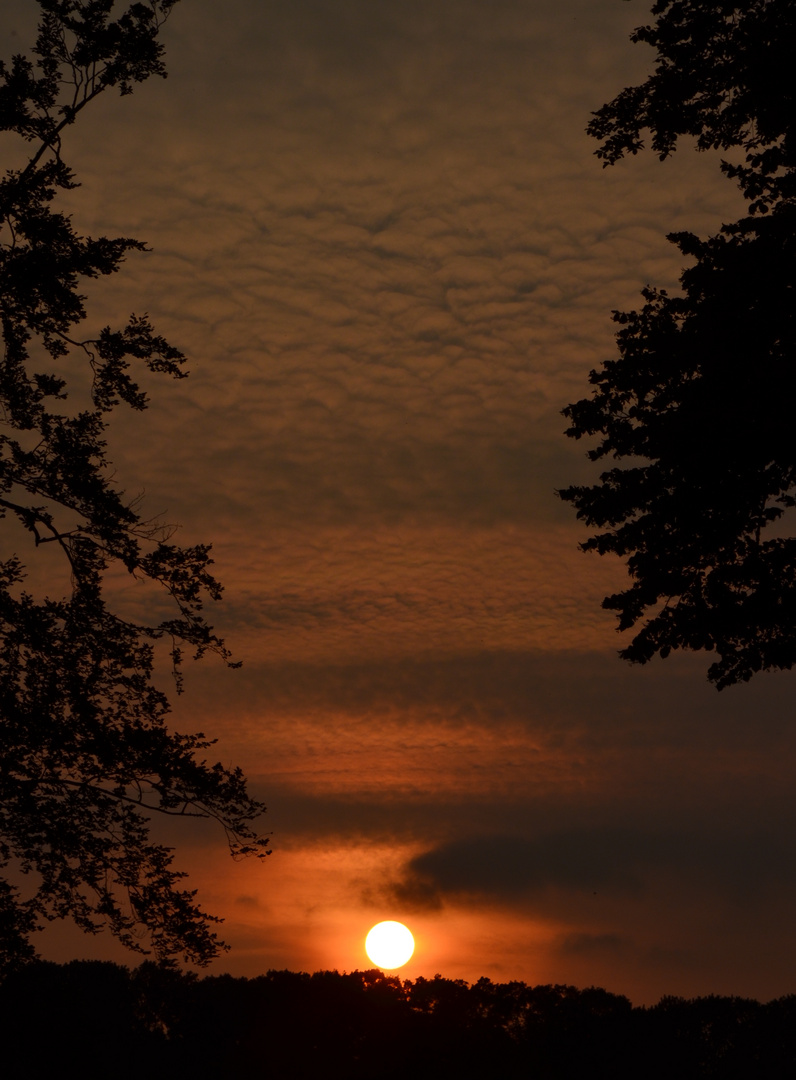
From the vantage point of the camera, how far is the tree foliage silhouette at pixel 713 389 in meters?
17.5

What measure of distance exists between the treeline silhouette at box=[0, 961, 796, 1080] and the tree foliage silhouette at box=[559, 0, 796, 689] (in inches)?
1906

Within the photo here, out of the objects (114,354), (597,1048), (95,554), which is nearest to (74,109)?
(114,354)

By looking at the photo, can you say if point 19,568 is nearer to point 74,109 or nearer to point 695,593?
point 74,109

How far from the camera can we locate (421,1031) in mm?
64438

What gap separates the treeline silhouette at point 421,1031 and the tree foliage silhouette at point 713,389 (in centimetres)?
4841

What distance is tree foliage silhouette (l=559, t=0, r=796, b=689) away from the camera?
17500 mm

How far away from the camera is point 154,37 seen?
1916cm

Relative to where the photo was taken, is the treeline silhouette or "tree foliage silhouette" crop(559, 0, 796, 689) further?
the treeline silhouette

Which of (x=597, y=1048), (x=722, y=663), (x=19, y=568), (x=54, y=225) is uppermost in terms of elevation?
(x=54, y=225)

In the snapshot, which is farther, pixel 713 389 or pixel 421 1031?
pixel 421 1031

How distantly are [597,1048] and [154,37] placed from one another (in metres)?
61.5

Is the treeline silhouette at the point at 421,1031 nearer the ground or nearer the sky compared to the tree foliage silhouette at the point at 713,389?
nearer the ground

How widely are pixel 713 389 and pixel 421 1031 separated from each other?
5567 cm

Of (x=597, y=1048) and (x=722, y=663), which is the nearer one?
(x=722, y=663)
